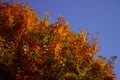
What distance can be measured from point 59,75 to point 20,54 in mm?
4080

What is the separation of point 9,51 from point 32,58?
7.16 feet

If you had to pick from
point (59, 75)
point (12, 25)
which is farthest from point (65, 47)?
point (12, 25)

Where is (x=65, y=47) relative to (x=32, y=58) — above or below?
above

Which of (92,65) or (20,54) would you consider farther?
Answer: (92,65)

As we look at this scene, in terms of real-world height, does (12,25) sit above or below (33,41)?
above

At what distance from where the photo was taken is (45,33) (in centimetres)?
2766

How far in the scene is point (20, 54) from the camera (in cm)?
2370

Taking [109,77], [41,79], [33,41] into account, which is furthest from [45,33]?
[109,77]

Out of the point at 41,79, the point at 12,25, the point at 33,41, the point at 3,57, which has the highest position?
the point at 12,25

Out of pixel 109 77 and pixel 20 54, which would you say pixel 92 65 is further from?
pixel 20 54

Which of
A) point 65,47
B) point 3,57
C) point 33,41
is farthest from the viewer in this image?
point 65,47

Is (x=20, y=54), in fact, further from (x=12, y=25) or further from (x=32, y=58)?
(x=12, y=25)

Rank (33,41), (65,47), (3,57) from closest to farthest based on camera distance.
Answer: (3,57) → (33,41) → (65,47)

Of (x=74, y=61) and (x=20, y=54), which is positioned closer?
(x=20, y=54)
